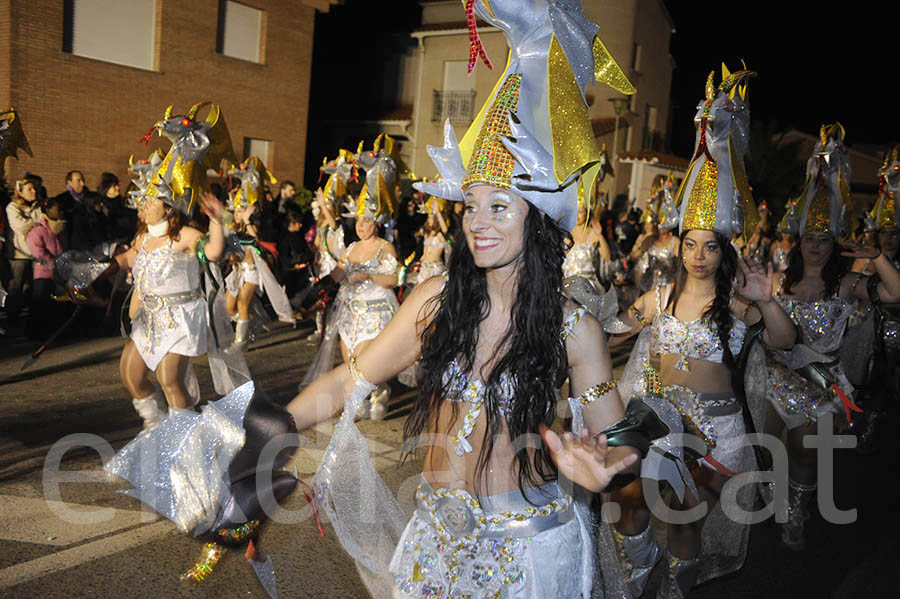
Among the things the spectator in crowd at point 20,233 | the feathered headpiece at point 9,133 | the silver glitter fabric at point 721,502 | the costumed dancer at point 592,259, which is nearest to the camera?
the costumed dancer at point 592,259

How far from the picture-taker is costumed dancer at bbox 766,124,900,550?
492 centimetres

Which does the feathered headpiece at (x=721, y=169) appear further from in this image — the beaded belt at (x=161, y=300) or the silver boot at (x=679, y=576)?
the beaded belt at (x=161, y=300)

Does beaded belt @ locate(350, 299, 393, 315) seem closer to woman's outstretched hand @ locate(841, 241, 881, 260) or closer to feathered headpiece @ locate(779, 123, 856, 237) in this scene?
feathered headpiece @ locate(779, 123, 856, 237)

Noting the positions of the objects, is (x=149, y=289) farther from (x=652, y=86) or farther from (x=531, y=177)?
(x=652, y=86)

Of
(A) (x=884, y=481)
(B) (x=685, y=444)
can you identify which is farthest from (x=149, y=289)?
(A) (x=884, y=481)

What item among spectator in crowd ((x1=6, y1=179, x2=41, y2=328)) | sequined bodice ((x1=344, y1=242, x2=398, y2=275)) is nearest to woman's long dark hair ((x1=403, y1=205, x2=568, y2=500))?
sequined bodice ((x1=344, y1=242, x2=398, y2=275))

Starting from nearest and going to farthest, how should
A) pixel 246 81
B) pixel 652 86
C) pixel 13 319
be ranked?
pixel 13 319
pixel 246 81
pixel 652 86

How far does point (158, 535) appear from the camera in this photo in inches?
167

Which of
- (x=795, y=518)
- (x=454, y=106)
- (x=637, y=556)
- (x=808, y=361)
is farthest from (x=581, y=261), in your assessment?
(x=454, y=106)

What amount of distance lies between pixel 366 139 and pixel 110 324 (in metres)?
17.7

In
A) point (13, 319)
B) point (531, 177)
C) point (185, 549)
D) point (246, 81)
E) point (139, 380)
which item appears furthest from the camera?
point (246, 81)

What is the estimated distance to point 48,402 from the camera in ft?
21.6

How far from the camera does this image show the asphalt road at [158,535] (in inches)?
147

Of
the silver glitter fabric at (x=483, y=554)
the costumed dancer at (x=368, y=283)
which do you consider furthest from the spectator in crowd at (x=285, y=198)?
Answer: the silver glitter fabric at (x=483, y=554)
